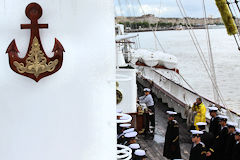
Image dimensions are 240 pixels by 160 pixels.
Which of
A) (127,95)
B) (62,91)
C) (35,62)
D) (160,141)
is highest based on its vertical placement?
(35,62)

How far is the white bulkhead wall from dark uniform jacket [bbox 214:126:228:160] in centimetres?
411

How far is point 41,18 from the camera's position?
1.93 m

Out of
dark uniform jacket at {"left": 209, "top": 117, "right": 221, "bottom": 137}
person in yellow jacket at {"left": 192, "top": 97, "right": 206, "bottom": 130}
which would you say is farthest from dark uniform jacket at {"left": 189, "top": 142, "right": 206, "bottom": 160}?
person in yellow jacket at {"left": 192, "top": 97, "right": 206, "bottom": 130}

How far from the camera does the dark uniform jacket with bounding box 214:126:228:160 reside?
5.81 metres

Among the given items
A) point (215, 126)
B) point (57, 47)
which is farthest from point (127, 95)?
point (57, 47)

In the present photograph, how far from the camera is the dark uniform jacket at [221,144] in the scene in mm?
5815

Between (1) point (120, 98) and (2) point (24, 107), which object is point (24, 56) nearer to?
(2) point (24, 107)

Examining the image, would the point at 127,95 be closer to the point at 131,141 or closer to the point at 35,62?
the point at 131,141

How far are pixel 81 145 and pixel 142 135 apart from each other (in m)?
6.24

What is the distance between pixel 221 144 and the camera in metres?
5.89

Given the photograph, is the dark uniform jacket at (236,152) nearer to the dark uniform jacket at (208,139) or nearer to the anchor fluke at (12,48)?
the dark uniform jacket at (208,139)

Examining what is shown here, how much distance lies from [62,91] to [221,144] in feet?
15.0

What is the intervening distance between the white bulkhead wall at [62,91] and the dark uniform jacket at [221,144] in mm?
4110

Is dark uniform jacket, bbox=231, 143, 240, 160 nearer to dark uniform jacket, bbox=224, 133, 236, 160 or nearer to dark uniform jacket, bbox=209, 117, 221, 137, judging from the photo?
dark uniform jacket, bbox=224, 133, 236, 160
